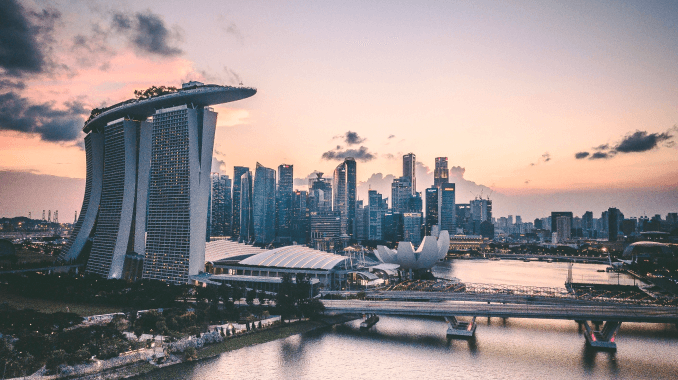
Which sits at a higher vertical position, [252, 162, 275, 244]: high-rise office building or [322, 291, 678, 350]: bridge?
[252, 162, 275, 244]: high-rise office building

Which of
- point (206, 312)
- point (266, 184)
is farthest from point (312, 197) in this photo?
point (206, 312)

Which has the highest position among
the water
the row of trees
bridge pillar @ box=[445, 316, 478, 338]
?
the row of trees

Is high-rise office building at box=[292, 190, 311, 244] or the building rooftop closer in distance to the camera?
the building rooftop

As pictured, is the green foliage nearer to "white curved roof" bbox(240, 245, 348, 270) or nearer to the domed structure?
"white curved roof" bbox(240, 245, 348, 270)

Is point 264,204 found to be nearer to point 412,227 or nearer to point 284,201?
point 284,201

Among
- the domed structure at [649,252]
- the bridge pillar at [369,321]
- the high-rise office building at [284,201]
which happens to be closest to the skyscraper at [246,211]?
the high-rise office building at [284,201]

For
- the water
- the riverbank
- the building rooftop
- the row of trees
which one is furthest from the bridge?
the building rooftop
